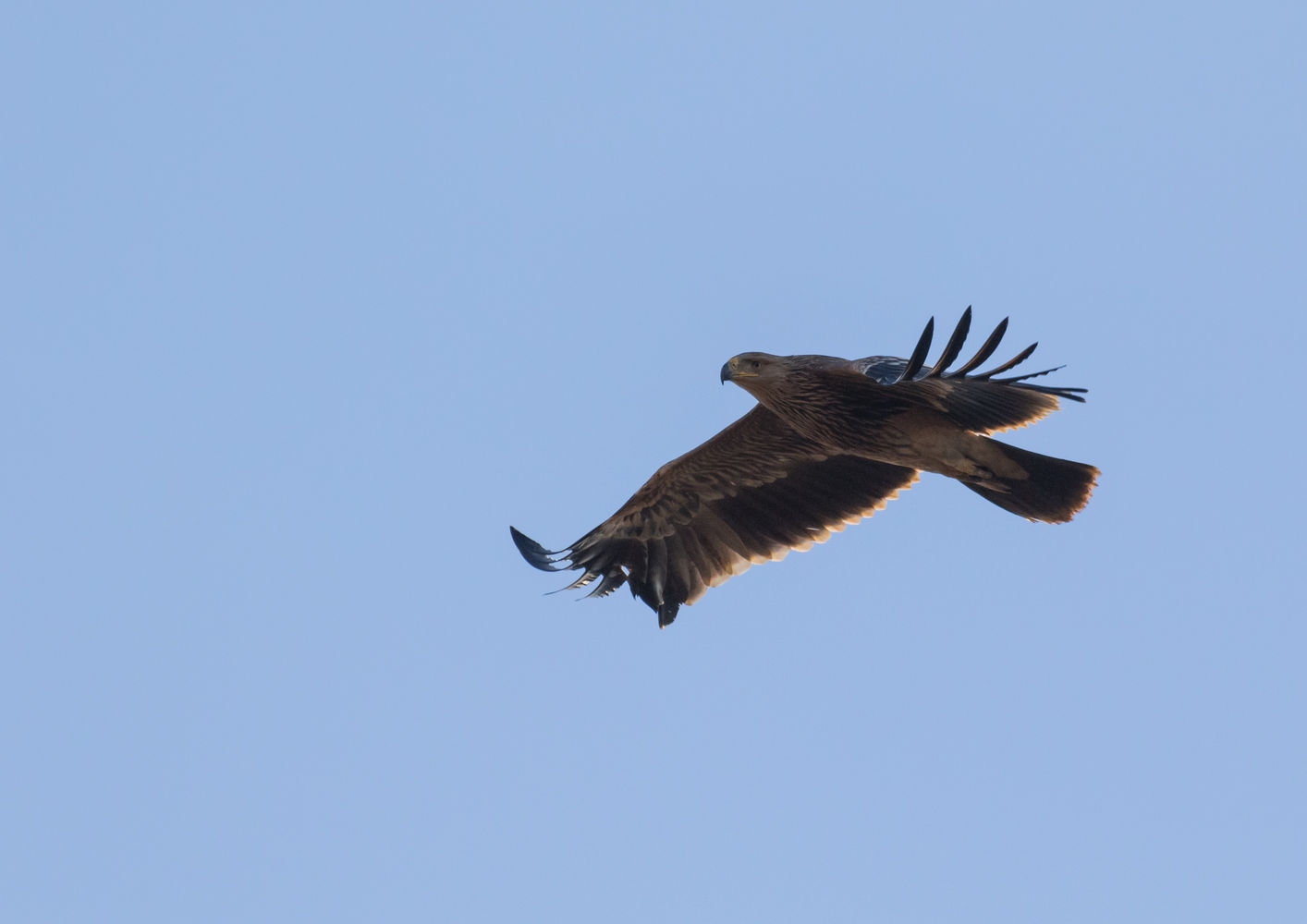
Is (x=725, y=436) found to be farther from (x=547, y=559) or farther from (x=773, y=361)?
(x=547, y=559)

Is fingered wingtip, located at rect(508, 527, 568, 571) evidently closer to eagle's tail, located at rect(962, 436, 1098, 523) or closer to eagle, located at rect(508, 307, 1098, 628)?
eagle, located at rect(508, 307, 1098, 628)

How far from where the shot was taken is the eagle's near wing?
429 inches

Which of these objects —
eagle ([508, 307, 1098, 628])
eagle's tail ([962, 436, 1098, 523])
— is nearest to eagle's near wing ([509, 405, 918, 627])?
eagle ([508, 307, 1098, 628])

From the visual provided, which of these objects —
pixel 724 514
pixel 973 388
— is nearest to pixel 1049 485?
pixel 973 388

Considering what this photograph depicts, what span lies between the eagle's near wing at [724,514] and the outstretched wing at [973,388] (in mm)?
1705

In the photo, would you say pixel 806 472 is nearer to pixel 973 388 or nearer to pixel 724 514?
pixel 724 514

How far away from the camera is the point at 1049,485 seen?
9688 millimetres

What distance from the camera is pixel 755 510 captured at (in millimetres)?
11125

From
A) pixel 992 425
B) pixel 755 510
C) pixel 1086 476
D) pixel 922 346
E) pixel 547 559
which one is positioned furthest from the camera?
pixel 755 510

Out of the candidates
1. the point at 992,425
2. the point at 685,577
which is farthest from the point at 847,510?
the point at 992,425

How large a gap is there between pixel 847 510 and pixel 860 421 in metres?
1.33

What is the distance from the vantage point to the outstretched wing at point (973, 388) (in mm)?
8375

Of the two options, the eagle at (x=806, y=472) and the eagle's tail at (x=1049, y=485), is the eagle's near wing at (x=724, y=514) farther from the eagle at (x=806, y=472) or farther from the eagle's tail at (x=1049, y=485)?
the eagle's tail at (x=1049, y=485)

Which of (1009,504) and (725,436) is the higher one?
(725,436)
